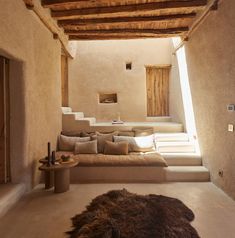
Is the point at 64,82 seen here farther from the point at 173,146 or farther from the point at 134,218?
the point at 134,218

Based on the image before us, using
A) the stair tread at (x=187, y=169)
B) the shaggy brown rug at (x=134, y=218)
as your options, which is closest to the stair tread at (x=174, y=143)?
the stair tread at (x=187, y=169)

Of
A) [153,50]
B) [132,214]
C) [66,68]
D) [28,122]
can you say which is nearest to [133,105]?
[153,50]

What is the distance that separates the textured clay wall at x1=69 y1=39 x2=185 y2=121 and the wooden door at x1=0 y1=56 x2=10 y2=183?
147 inches

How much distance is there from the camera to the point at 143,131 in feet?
20.0

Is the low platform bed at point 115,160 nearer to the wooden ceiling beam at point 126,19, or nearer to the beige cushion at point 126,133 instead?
the beige cushion at point 126,133

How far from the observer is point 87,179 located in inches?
183

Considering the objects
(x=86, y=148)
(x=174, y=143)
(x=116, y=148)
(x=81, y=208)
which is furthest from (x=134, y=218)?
(x=174, y=143)

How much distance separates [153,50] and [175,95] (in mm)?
1604

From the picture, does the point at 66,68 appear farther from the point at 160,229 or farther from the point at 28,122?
the point at 160,229

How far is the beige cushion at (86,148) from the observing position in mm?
5266

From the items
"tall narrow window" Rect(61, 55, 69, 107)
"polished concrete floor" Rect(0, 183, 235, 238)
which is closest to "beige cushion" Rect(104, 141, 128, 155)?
"polished concrete floor" Rect(0, 183, 235, 238)

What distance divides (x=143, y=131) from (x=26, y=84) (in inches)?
126

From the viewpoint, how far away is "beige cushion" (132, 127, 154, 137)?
238 inches

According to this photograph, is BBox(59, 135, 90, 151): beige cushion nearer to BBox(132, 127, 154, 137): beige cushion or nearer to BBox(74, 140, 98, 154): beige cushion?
BBox(74, 140, 98, 154): beige cushion
